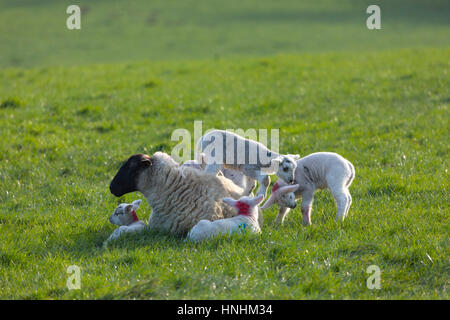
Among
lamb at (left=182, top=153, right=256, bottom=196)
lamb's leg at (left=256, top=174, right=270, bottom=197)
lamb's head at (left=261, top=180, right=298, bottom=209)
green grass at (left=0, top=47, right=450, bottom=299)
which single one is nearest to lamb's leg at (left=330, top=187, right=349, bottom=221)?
green grass at (left=0, top=47, right=450, bottom=299)

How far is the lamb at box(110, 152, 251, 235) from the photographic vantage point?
6.76 metres

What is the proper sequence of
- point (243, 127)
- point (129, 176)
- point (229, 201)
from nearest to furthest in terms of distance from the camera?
point (229, 201) < point (129, 176) < point (243, 127)

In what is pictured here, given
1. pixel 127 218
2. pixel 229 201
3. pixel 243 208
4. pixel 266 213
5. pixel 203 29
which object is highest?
pixel 203 29

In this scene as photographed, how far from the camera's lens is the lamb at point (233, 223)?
634cm

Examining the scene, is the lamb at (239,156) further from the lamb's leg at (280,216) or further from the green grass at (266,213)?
the green grass at (266,213)

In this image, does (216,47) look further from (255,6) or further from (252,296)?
(252,296)

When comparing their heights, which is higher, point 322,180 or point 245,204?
point 322,180

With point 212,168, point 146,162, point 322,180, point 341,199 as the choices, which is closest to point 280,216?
point 322,180

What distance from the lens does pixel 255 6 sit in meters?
46.4

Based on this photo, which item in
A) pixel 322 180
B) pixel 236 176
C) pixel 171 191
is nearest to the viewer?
pixel 171 191

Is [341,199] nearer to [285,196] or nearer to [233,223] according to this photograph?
[285,196]

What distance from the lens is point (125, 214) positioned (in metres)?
6.88

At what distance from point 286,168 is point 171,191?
1.51m

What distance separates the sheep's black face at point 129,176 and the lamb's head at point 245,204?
3.98 feet
